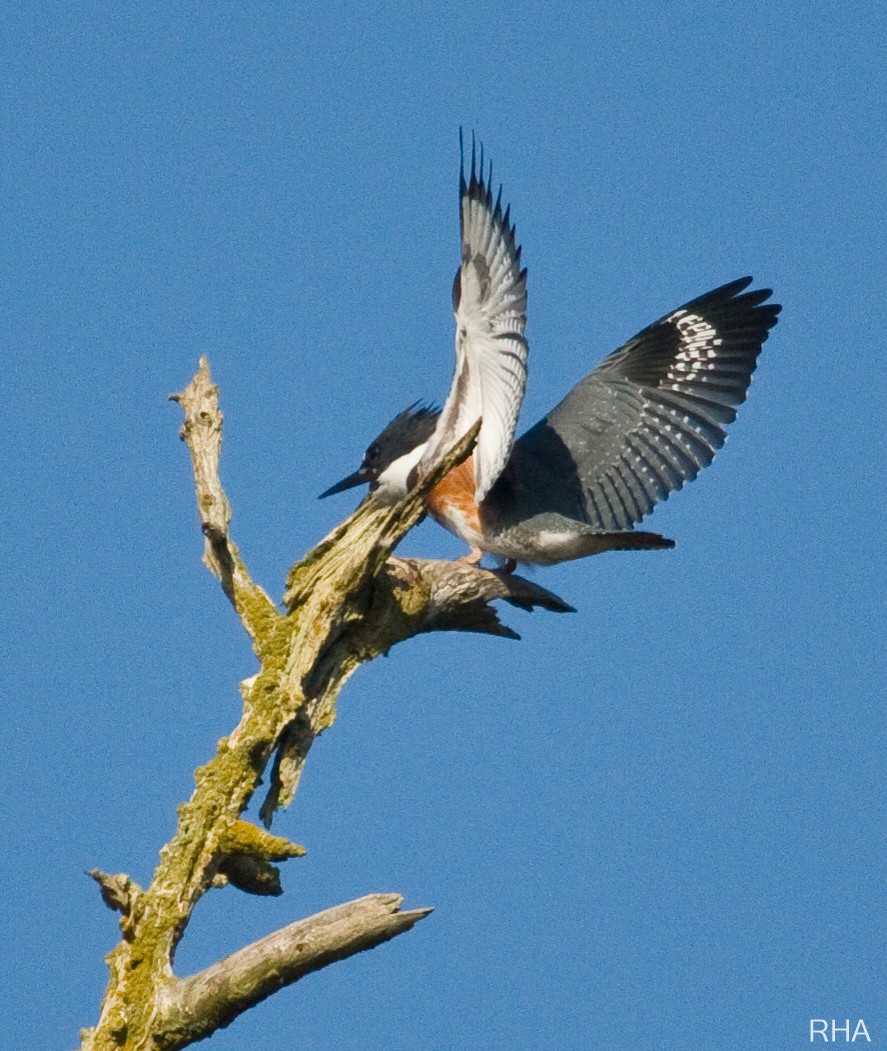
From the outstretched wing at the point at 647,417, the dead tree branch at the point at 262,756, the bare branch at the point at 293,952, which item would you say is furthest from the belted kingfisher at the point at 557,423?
the bare branch at the point at 293,952

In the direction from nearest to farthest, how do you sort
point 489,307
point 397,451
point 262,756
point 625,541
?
point 262,756, point 489,307, point 625,541, point 397,451

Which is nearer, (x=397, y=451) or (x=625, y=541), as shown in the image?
(x=625, y=541)

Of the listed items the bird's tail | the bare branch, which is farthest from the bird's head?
the bare branch

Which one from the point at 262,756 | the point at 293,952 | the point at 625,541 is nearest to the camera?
the point at 293,952

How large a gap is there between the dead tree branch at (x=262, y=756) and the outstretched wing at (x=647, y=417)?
4.47 feet

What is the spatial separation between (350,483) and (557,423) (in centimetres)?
113

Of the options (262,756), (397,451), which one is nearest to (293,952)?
(262,756)

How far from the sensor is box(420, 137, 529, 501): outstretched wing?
22.7 ft

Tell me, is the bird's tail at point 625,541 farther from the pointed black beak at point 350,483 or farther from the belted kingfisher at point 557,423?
the pointed black beak at point 350,483

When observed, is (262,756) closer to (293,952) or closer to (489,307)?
(293,952)

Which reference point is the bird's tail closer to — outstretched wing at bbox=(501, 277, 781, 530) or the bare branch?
outstretched wing at bbox=(501, 277, 781, 530)

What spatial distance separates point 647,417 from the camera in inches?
337

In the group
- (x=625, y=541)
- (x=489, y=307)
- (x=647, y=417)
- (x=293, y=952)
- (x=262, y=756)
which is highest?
(x=647, y=417)

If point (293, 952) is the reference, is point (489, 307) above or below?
above
